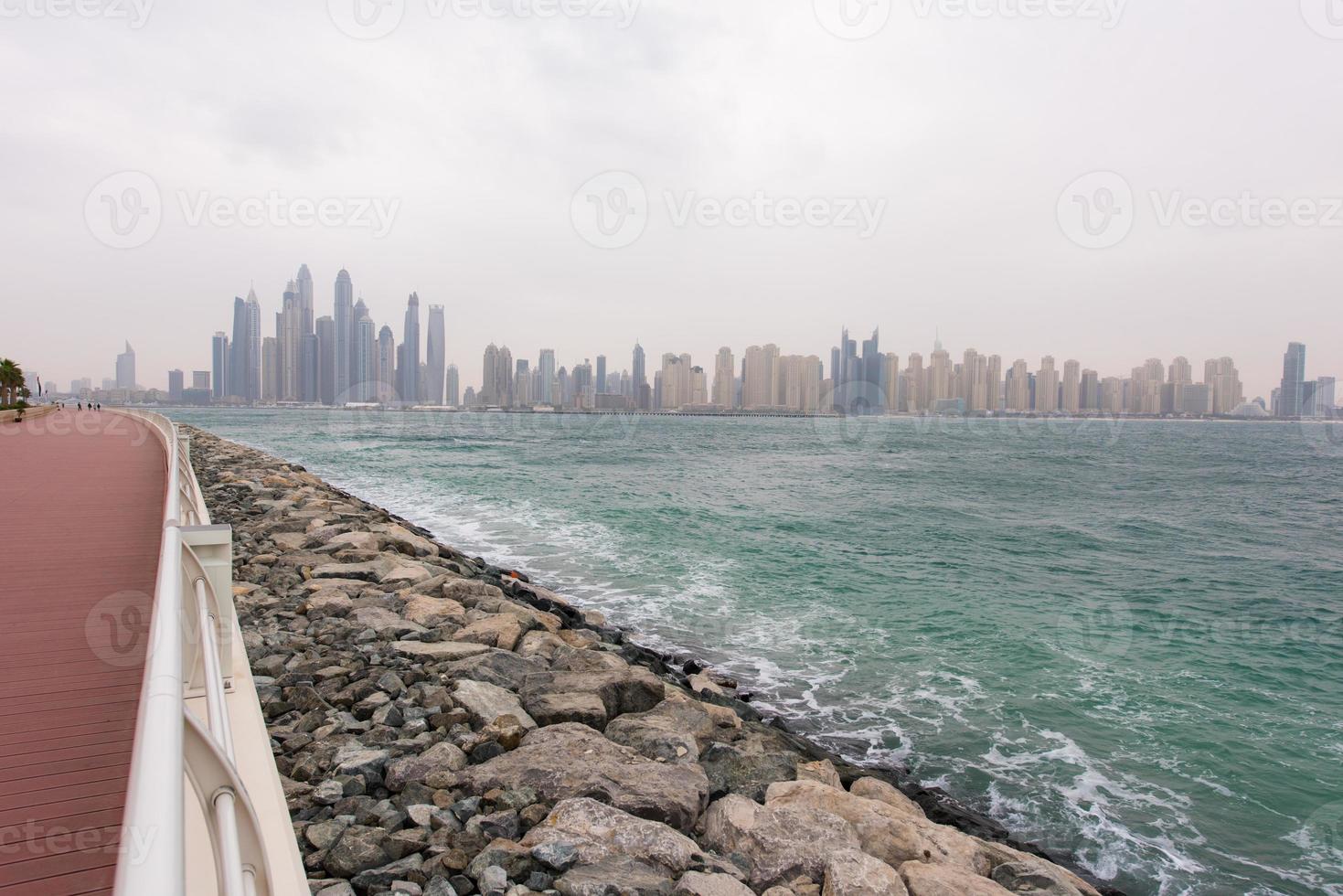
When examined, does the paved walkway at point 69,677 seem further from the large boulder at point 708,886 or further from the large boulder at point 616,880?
the large boulder at point 708,886

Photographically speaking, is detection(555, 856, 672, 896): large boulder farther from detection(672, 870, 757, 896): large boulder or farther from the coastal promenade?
the coastal promenade

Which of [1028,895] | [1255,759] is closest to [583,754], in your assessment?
[1028,895]

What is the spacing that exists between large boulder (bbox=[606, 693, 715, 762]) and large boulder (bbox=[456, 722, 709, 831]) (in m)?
0.35

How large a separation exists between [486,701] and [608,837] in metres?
2.00

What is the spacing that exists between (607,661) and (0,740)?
4.49m

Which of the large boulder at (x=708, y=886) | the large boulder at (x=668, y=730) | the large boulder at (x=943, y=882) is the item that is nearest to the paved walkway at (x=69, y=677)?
the large boulder at (x=708, y=886)

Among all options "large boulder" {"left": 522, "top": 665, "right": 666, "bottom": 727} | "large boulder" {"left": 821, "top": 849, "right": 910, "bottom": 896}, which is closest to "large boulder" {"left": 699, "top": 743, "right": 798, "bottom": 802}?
"large boulder" {"left": 522, "top": 665, "right": 666, "bottom": 727}

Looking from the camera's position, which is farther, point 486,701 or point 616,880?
point 486,701

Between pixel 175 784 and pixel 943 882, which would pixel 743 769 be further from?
pixel 175 784

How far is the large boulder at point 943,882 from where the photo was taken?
4043 millimetres

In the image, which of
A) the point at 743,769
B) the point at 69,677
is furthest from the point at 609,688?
the point at 69,677

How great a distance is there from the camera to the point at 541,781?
14.3 ft

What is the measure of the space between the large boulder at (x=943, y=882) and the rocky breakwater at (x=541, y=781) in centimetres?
1

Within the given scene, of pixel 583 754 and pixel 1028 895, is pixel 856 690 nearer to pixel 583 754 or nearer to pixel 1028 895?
pixel 1028 895
